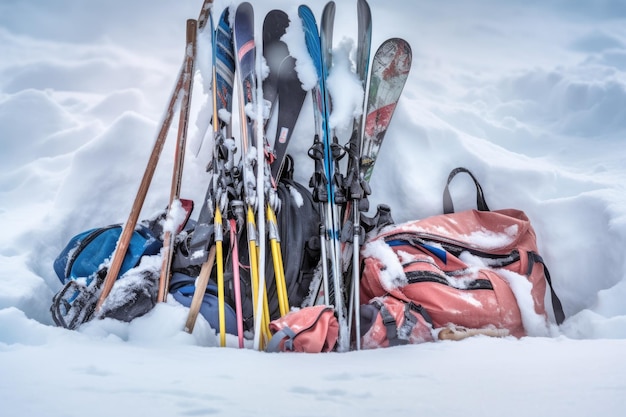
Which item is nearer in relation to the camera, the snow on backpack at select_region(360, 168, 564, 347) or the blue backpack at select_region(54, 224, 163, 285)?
the snow on backpack at select_region(360, 168, 564, 347)

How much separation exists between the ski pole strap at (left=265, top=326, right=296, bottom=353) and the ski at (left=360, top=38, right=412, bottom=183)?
0.95 meters

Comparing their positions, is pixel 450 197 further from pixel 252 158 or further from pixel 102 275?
pixel 102 275

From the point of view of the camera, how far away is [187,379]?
117 cm

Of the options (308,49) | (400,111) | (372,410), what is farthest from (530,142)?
(372,410)

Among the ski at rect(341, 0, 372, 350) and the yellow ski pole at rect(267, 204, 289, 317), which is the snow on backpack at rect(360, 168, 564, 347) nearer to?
the ski at rect(341, 0, 372, 350)

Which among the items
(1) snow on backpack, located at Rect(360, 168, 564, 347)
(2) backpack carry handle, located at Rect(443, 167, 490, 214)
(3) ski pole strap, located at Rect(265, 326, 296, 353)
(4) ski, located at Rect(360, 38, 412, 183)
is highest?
(4) ski, located at Rect(360, 38, 412, 183)

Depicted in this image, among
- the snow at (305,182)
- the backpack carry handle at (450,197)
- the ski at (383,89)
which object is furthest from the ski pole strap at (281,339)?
the backpack carry handle at (450,197)

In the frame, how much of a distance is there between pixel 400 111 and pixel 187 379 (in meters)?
1.76

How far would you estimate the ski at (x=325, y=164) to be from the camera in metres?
1.82

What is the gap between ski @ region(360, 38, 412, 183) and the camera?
2256 millimetres

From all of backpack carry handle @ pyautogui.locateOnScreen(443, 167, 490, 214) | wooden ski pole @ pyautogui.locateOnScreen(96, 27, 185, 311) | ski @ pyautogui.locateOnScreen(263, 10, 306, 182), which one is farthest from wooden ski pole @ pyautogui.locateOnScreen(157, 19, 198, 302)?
backpack carry handle @ pyautogui.locateOnScreen(443, 167, 490, 214)

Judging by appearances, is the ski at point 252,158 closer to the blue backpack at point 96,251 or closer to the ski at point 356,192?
the ski at point 356,192

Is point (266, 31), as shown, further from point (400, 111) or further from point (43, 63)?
point (43, 63)

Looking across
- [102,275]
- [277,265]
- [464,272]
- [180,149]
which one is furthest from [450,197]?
[102,275]
